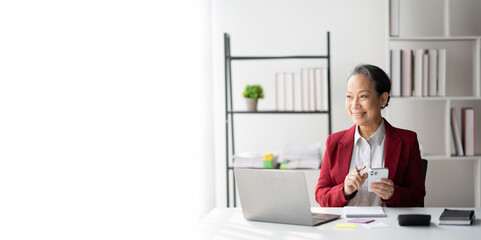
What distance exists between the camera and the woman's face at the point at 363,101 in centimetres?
248

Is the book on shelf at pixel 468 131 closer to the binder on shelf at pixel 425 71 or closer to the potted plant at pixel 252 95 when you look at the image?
the binder on shelf at pixel 425 71

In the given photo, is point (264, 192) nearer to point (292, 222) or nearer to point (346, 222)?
point (292, 222)

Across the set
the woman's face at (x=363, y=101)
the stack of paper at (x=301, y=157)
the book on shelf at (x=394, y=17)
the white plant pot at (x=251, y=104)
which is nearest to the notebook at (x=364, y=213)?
the woman's face at (x=363, y=101)

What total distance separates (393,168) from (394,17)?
1.78m

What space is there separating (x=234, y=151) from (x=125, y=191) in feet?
6.80

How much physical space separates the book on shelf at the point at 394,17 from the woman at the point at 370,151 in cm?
150

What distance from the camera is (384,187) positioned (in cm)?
224

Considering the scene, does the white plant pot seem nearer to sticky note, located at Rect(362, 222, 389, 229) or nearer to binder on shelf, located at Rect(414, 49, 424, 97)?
binder on shelf, located at Rect(414, 49, 424, 97)

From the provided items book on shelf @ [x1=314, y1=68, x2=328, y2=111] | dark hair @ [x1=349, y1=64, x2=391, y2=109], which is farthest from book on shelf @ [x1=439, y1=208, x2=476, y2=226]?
book on shelf @ [x1=314, y1=68, x2=328, y2=111]

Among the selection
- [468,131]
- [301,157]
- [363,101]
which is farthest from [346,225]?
[468,131]

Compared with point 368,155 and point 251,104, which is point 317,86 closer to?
point 251,104

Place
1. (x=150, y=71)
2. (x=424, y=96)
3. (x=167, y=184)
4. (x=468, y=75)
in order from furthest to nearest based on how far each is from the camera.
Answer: (x=468, y=75) → (x=424, y=96) → (x=167, y=184) → (x=150, y=71)

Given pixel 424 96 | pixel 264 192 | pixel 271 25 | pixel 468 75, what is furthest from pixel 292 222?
pixel 468 75

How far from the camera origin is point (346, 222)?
2.03 m
